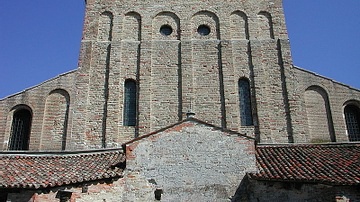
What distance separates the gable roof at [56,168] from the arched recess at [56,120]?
518 mm

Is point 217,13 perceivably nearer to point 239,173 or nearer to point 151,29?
point 151,29

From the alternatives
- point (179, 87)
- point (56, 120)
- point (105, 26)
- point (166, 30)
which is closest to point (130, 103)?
point (179, 87)

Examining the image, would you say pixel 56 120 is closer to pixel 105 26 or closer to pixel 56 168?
pixel 56 168

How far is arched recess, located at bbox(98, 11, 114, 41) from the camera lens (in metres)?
19.8

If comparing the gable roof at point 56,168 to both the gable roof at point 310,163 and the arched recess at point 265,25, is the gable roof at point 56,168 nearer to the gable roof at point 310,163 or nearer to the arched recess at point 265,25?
the gable roof at point 310,163

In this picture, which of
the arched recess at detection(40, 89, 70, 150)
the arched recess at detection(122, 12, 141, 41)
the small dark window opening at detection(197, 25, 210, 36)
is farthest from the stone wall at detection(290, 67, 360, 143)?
the arched recess at detection(40, 89, 70, 150)

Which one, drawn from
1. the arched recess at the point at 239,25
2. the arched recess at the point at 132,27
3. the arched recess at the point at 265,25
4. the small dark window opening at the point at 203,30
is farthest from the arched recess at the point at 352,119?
the arched recess at the point at 132,27

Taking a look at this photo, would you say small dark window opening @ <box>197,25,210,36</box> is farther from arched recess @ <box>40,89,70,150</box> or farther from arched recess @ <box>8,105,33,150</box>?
arched recess @ <box>8,105,33,150</box>

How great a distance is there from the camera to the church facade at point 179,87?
17469mm

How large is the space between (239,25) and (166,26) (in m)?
3.43

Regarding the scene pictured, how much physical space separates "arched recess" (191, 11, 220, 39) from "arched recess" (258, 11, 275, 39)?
2030mm

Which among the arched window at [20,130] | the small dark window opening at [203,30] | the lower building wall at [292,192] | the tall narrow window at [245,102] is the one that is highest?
the small dark window opening at [203,30]

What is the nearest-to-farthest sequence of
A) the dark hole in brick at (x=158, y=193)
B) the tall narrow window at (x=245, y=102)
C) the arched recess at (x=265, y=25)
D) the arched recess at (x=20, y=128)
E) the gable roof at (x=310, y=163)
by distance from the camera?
the gable roof at (x=310, y=163) < the dark hole in brick at (x=158, y=193) < the arched recess at (x=20, y=128) < the tall narrow window at (x=245, y=102) < the arched recess at (x=265, y=25)

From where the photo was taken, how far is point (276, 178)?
41.7ft
